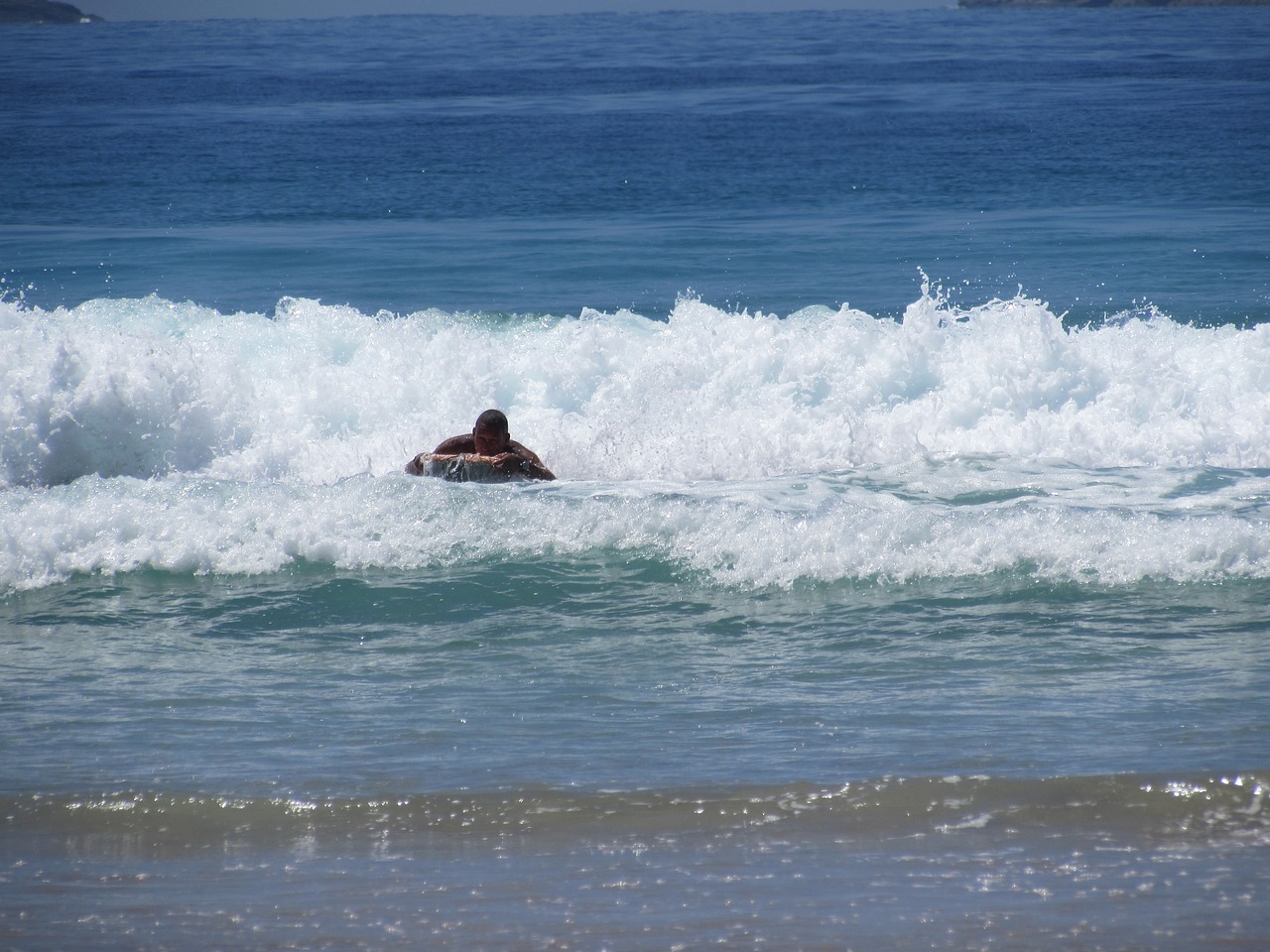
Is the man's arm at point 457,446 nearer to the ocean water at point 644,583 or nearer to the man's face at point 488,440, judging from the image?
the man's face at point 488,440

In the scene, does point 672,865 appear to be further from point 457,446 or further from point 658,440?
point 658,440

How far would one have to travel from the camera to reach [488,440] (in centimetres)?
938

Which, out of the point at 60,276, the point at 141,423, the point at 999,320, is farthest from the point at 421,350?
the point at 60,276

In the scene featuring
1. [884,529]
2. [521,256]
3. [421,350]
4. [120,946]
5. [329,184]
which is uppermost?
[329,184]

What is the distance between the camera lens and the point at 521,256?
1862 cm

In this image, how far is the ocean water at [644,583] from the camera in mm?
4137

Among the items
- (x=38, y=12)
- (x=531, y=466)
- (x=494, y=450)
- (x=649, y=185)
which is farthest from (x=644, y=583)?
(x=38, y=12)

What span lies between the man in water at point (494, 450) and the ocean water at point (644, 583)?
0.23 meters

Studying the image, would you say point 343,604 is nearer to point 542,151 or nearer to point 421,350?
point 421,350

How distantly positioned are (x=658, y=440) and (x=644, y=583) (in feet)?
12.1

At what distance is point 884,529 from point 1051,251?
39.1ft

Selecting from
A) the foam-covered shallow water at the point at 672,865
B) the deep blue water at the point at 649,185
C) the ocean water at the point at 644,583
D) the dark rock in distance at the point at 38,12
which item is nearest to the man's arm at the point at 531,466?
the ocean water at the point at 644,583

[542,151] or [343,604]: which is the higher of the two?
[542,151]

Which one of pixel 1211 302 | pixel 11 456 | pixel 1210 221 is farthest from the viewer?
pixel 1210 221
